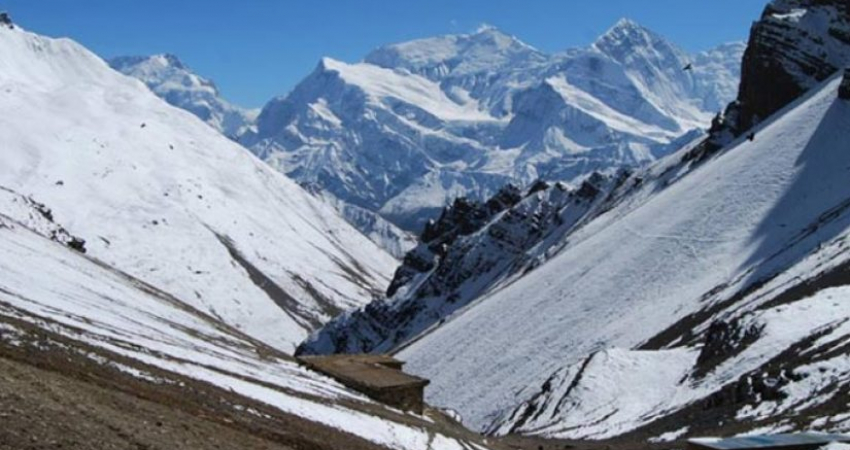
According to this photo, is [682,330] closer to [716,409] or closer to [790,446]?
[716,409]

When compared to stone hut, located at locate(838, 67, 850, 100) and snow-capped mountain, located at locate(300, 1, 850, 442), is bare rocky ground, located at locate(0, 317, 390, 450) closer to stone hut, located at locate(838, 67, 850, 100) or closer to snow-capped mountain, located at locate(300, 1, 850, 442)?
snow-capped mountain, located at locate(300, 1, 850, 442)

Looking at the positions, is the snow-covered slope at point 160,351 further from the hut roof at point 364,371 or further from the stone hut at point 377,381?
the hut roof at point 364,371

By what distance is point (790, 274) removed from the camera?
70312 millimetres

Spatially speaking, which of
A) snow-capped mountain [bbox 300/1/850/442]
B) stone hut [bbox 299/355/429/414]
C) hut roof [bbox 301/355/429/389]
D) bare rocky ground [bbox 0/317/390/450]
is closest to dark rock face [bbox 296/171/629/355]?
snow-capped mountain [bbox 300/1/850/442]

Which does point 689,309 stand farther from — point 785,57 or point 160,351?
point 785,57

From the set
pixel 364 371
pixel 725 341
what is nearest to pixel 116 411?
pixel 364 371

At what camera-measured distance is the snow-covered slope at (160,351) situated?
95.0 ft

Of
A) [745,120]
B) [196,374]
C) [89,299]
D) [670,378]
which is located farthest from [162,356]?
[745,120]

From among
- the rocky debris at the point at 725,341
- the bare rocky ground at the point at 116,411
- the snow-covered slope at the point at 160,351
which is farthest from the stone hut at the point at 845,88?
the bare rocky ground at the point at 116,411

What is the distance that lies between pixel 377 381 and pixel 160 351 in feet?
52.3

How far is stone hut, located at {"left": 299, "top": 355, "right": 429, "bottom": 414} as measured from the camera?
46844 mm

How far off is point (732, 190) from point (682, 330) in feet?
123

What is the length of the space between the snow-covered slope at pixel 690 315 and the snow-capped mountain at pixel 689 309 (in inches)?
7.8

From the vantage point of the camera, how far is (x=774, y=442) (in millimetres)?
27016
